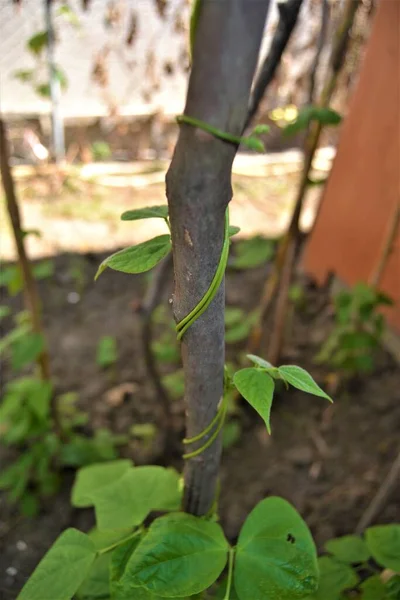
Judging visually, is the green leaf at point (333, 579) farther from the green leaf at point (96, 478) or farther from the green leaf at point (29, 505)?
the green leaf at point (29, 505)

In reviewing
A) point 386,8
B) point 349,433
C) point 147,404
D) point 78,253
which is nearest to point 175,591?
point 349,433

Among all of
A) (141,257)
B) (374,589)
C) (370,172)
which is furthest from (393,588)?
(370,172)

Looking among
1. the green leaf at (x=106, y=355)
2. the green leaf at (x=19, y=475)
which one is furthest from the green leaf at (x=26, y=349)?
the green leaf at (x=106, y=355)

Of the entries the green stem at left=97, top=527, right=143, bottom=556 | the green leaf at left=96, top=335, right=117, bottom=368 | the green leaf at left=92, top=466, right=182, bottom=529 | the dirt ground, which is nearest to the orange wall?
the dirt ground

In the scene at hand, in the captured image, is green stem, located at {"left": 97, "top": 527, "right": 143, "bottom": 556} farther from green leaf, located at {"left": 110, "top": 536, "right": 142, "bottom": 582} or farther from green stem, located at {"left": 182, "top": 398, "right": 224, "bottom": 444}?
green stem, located at {"left": 182, "top": 398, "right": 224, "bottom": 444}

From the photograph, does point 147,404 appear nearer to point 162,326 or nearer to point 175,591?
point 162,326

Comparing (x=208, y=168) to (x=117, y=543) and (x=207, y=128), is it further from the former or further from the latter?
(x=117, y=543)
